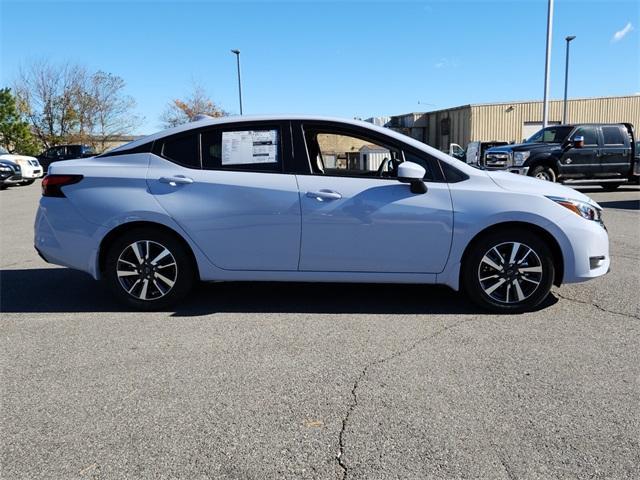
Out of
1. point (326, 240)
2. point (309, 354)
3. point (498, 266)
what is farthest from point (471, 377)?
point (326, 240)

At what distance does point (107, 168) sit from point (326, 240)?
1.99 meters

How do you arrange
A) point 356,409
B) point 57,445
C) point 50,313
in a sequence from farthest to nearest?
1. point 50,313
2. point 356,409
3. point 57,445

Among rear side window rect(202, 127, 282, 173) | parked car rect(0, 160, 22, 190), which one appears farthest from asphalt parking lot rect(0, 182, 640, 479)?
parked car rect(0, 160, 22, 190)

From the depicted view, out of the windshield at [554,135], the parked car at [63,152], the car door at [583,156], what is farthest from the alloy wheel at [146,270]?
the parked car at [63,152]

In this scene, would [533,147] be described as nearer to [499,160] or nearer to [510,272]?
[499,160]

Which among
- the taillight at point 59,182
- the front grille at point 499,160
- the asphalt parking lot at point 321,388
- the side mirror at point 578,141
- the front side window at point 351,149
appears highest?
the side mirror at point 578,141

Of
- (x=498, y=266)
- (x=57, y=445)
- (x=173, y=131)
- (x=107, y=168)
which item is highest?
(x=173, y=131)

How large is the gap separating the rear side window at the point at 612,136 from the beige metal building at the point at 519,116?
92.2ft

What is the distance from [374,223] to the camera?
4156 mm

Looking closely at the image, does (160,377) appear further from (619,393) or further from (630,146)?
(630,146)

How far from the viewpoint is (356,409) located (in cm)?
279

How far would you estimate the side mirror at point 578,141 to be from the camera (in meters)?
14.7

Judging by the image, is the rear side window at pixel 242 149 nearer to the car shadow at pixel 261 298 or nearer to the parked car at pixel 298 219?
the parked car at pixel 298 219

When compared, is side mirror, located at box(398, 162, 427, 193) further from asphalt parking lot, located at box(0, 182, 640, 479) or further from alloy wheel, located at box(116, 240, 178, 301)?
alloy wheel, located at box(116, 240, 178, 301)
